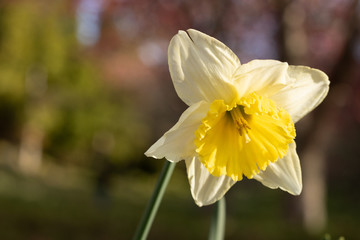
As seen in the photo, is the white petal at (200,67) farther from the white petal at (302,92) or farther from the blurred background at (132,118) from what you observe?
the blurred background at (132,118)

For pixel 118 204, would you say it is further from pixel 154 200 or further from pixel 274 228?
pixel 154 200

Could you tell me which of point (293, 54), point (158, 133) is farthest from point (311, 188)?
point (158, 133)

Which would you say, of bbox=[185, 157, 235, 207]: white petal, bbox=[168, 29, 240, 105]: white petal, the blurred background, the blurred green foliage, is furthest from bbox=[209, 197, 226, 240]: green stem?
the blurred green foliage

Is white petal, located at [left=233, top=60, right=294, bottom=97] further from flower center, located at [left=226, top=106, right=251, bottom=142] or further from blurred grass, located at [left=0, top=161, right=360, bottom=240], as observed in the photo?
blurred grass, located at [left=0, top=161, right=360, bottom=240]

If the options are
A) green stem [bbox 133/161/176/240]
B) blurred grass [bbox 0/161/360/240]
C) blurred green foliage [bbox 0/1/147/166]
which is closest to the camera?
green stem [bbox 133/161/176/240]

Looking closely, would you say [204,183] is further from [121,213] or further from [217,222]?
[121,213]

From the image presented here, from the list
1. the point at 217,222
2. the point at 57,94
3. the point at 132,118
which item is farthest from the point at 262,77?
the point at 132,118
